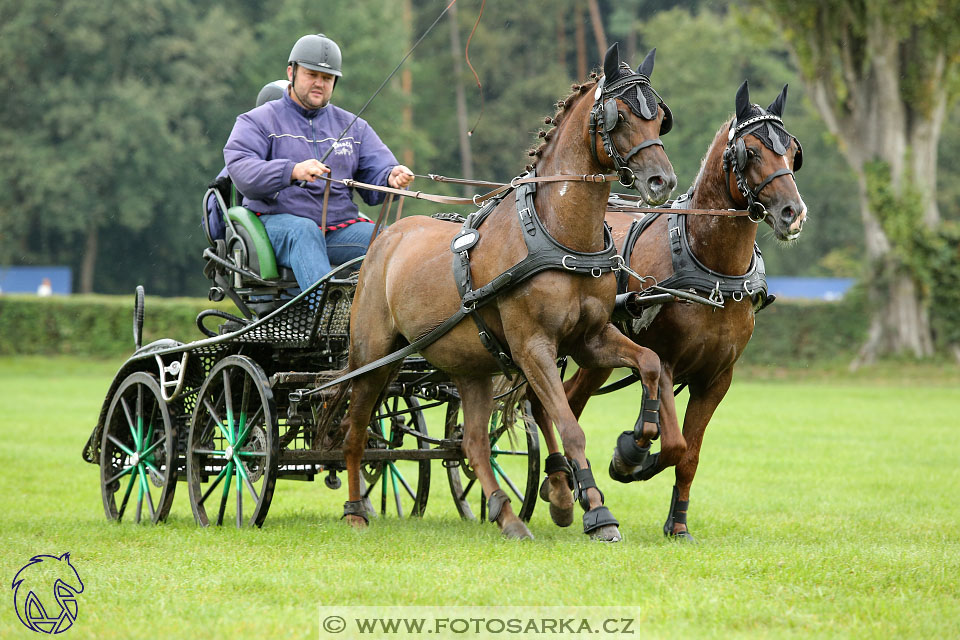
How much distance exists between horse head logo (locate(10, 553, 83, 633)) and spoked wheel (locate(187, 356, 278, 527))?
1.40 m

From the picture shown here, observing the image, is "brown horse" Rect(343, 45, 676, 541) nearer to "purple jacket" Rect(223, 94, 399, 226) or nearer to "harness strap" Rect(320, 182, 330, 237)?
"harness strap" Rect(320, 182, 330, 237)

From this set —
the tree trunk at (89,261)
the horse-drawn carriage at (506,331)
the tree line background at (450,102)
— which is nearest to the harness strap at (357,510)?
the horse-drawn carriage at (506,331)

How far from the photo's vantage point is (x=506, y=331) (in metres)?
5.89

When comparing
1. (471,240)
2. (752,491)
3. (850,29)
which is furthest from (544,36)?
(471,240)

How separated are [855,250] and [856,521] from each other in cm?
4160

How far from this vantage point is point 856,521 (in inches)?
317

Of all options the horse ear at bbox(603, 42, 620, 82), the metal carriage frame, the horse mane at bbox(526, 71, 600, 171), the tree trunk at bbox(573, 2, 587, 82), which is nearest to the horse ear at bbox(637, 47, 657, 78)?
the horse ear at bbox(603, 42, 620, 82)

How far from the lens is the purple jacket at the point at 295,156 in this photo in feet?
23.4

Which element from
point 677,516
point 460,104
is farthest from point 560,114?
point 460,104

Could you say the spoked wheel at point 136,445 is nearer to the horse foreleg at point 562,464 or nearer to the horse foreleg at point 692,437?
the horse foreleg at point 562,464

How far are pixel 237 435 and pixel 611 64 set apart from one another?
3.24m

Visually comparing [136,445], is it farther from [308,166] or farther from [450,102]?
[450,102]

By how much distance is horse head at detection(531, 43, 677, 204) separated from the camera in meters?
5.44

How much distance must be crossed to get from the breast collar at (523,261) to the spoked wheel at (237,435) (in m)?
1.44
